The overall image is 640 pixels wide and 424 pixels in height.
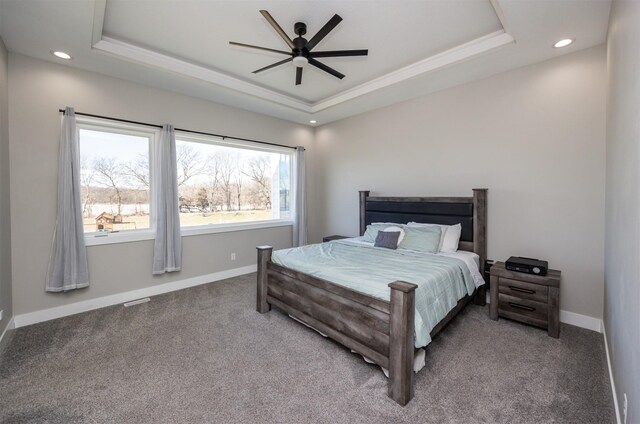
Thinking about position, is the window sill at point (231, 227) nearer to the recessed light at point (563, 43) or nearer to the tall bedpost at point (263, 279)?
the tall bedpost at point (263, 279)

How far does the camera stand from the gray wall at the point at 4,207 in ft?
8.30

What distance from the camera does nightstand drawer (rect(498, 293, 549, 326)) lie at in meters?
2.62

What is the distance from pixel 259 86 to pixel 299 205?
7.23ft

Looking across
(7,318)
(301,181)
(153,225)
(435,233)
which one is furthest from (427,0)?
(7,318)

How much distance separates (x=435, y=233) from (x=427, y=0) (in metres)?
2.35

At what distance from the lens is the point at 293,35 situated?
2.78 metres

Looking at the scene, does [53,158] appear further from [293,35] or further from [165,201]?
[293,35]

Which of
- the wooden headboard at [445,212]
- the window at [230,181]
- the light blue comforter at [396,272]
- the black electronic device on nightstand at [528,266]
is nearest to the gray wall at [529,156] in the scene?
the wooden headboard at [445,212]

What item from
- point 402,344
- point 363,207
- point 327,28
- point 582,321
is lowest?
point 582,321

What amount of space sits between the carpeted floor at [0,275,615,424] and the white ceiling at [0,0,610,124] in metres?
2.80

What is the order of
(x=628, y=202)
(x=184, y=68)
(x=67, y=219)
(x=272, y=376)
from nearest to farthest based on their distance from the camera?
(x=628, y=202) → (x=272, y=376) → (x=67, y=219) → (x=184, y=68)

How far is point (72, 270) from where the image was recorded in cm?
306

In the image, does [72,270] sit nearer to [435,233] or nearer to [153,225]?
[153,225]

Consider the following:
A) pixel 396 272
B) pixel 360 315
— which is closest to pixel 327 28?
pixel 396 272
